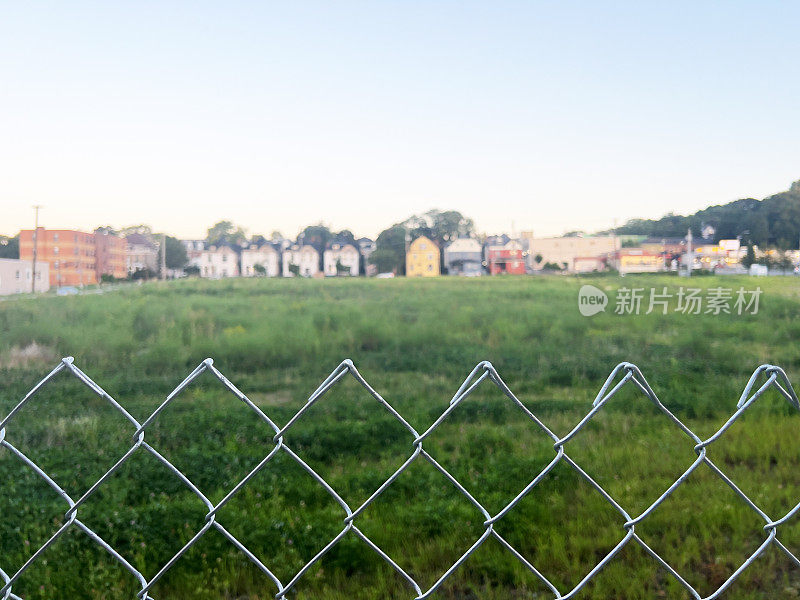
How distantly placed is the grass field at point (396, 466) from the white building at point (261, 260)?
49.2ft

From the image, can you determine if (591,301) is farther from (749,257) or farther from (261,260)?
(261,260)

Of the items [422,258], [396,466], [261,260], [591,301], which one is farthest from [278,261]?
[396,466]

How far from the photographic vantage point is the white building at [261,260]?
22506 millimetres

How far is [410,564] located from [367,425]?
65.0 inches

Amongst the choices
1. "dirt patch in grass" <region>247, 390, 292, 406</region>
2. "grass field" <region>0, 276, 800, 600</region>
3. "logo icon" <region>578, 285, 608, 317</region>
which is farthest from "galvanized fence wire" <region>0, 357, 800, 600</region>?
"logo icon" <region>578, 285, 608, 317</region>

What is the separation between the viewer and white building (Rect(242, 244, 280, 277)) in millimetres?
22506

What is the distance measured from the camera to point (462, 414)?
156 inches

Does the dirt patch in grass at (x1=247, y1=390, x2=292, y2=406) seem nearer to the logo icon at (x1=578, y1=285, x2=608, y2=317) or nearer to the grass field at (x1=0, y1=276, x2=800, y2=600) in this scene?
the grass field at (x1=0, y1=276, x2=800, y2=600)

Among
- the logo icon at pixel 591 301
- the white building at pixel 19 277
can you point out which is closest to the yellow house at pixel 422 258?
the logo icon at pixel 591 301

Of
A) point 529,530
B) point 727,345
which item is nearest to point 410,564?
point 529,530

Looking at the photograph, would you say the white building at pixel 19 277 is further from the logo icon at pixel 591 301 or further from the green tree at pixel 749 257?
the green tree at pixel 749 257

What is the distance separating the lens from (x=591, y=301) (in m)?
11.4

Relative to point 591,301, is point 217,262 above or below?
above

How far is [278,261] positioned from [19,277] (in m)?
9.21
